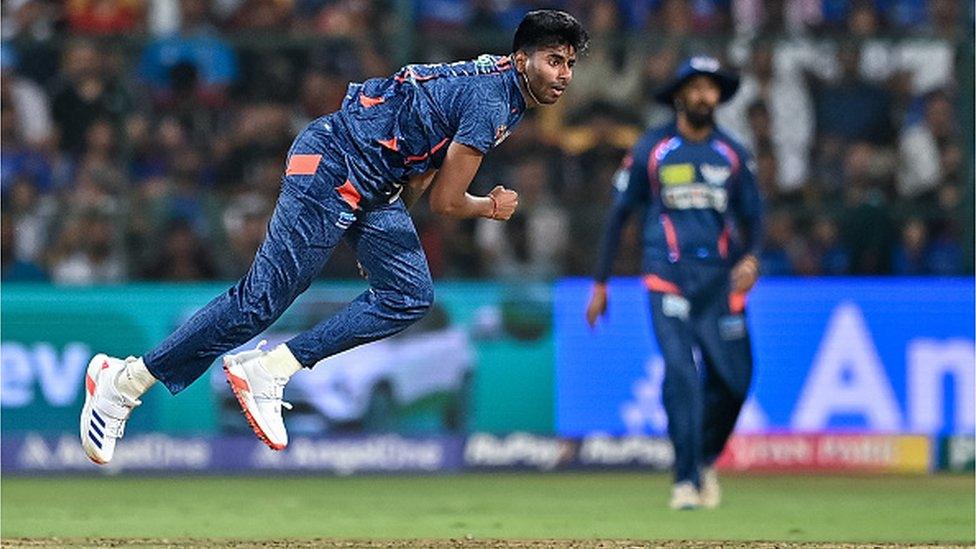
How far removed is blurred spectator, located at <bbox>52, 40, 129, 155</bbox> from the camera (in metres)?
15.1

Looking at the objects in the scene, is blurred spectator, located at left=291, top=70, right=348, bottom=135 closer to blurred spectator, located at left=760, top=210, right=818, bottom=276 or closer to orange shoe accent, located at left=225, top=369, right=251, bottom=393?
blurred spectator, located at left=760, top=210, right=818, bottom=276

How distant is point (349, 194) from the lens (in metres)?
8.81

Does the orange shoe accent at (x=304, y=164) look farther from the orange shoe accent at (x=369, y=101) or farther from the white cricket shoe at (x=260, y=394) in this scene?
the white cricket shoe at (x=260, y=394)

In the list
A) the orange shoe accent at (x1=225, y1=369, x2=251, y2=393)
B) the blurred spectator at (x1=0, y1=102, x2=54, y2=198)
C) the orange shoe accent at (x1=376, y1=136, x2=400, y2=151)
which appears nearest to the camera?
the orange shoe accent at (x1=376, y1=136, x2=400, y2=151)

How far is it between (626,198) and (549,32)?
122 inches

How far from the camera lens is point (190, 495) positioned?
12367 mm

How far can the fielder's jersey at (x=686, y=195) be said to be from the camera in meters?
11.5

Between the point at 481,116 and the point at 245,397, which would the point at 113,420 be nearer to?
the point at 245,397

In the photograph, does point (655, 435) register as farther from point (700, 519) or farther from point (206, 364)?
point (206, 364)

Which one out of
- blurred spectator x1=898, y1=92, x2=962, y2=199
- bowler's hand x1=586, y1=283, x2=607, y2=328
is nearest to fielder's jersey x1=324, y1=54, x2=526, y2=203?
bowler's hand x1=586, y1=283, x2=607, y2=328

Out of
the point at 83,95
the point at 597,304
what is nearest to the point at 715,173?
the point at 597,304

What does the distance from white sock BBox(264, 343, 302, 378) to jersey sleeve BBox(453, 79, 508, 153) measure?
1309 millimetres

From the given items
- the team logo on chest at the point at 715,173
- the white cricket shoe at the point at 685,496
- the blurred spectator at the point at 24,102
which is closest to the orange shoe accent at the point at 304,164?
the team logo on chest at the point at 715,173

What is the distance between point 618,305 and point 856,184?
7.62 ft
